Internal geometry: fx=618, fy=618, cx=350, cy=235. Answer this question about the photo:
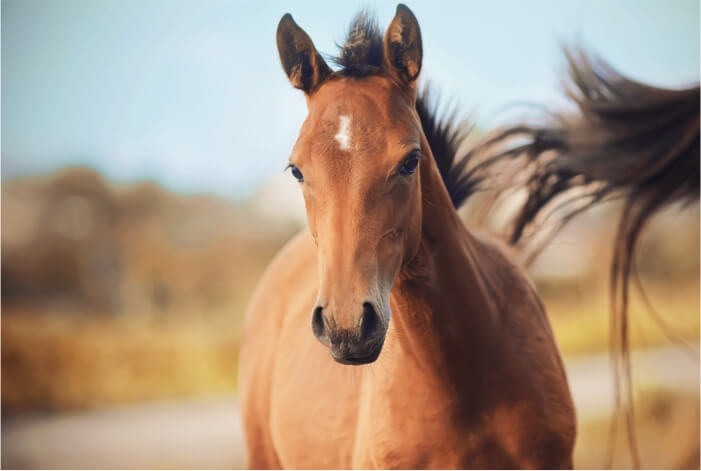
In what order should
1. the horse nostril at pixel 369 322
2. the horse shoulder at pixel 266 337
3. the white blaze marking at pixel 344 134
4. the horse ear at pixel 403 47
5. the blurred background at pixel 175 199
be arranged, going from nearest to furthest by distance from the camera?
1. the horse nostril at pixel 369 322
2. the white blaze marking at pixel 344 134
3. the horse ear at pixel 403 47
4. the horse shoulder at pixel 266 337
5. the blurred background at pixel 175 199

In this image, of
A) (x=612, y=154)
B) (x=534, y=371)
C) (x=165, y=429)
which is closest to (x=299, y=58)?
(x=534, y=371)

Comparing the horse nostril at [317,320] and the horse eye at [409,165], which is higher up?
the horse eye at [409,165]

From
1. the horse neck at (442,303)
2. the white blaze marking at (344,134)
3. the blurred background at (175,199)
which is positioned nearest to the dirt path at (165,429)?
the blurred background at (175,199)

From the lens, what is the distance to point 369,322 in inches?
41.0

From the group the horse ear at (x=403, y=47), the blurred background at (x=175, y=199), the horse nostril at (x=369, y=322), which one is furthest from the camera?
the blurred background at (x=175, y=199)

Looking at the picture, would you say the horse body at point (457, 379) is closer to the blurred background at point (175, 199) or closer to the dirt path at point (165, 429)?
the blurred background at point (175, 199)

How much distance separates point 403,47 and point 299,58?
217 millimetres

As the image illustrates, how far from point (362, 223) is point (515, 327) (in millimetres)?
519

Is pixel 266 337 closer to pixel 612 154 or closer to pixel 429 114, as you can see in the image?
pixel 429 114

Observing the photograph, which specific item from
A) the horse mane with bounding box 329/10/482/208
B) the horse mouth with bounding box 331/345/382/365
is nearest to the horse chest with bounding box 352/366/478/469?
the horse mouth with bounding box 331/345/382/365

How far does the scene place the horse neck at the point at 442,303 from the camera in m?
1.26

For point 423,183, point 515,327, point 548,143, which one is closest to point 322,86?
point 423,183

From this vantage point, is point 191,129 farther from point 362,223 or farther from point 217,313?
point 362,223

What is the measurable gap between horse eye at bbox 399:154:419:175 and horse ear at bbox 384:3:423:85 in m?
0.21
